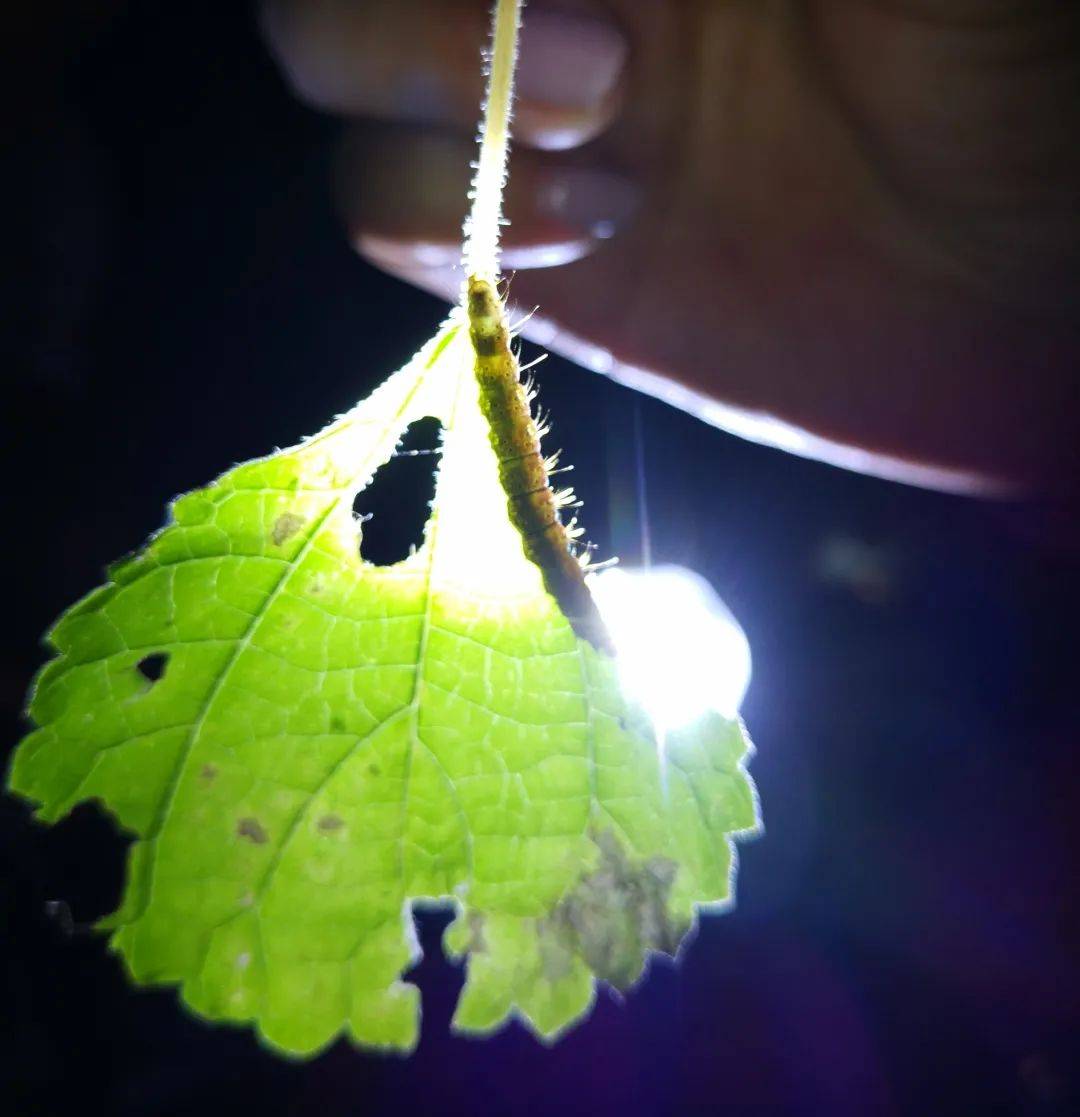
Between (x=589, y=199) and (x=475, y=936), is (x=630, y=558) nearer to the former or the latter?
(x=589, y=199)

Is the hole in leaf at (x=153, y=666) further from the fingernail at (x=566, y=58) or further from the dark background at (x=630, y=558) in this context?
the dark background at (x=630, y=558)

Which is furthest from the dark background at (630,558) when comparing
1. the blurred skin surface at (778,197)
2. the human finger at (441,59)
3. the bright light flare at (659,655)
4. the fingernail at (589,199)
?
the bright light flare at (659,655)

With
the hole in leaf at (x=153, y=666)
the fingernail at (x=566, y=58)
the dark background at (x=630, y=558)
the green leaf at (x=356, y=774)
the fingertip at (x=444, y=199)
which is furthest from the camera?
the dark background at (x=630, y=558)

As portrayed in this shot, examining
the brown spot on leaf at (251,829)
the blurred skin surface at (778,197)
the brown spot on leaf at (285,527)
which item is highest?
the blurred skin surface at (778,197)

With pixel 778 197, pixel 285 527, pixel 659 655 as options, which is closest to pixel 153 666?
pixel 285 527

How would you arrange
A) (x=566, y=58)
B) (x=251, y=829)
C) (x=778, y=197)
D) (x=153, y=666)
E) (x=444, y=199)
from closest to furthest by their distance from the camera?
(x=251, y=829) → (x=153, y=666) → (x=566, y=58) → (x=444, y=199) → (x=778, y=197)

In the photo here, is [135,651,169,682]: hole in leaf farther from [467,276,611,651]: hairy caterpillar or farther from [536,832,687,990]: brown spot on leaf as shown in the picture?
[536,832,687,990]: brown spot on leaf

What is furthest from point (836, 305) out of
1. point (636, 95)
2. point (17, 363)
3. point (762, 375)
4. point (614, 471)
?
point (17, 363)
